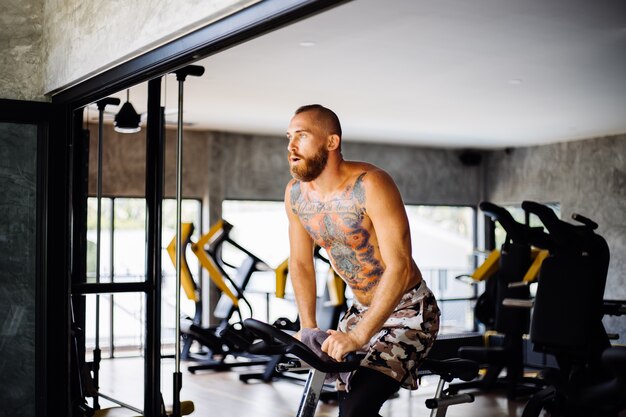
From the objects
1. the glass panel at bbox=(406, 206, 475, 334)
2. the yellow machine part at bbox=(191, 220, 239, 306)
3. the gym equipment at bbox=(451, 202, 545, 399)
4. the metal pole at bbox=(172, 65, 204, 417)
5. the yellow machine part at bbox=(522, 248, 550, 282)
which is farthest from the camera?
the glass panel at bbox=(406, 206, 475, 334)

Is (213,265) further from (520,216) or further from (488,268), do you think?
(520,216)

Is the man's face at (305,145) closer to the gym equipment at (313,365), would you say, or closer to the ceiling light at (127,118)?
the gym equipment at (313,365)

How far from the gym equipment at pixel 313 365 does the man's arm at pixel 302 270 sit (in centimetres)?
32

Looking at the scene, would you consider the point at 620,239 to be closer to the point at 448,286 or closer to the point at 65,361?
the point at 448,286

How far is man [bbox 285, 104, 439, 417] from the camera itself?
2365mm

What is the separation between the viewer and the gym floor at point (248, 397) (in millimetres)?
5703

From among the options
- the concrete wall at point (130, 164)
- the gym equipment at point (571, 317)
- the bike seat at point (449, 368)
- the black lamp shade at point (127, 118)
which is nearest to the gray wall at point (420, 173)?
the concrete wall at point (130, 164)

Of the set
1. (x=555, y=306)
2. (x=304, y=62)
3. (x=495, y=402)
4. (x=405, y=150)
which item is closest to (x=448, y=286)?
(x=405, y=150)

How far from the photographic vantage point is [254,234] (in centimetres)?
1012

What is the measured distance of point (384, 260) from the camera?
7.95ft

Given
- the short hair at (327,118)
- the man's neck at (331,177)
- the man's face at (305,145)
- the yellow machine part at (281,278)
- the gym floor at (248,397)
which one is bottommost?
the gym floor at (248,397)

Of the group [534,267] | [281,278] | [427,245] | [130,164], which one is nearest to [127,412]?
[281,278]

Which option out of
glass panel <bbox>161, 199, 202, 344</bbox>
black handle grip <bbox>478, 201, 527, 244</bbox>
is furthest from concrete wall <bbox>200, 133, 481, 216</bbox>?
black handle grip <bbox>478, 201, 527, 244</bbox>

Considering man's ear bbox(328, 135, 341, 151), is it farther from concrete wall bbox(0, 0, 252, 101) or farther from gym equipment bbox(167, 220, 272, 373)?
gym equipment bbox(167, 220, 272, 373)
